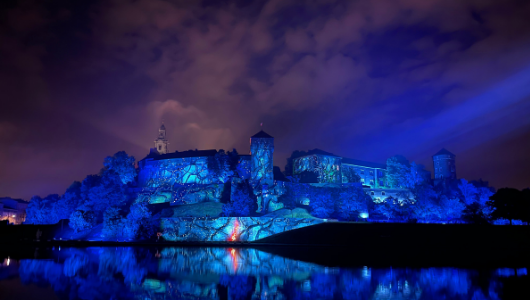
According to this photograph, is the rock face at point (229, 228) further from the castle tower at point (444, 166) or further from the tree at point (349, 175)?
the castle tower at point (444, 166)

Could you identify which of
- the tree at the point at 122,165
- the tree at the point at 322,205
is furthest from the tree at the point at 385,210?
the tree at the point at 122,165

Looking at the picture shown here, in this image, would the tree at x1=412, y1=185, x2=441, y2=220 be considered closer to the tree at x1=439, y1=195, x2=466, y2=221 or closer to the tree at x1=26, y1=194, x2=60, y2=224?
the tree at x1=439, y1=195, x2=466, y2=221

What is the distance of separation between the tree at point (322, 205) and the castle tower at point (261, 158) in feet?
26.8

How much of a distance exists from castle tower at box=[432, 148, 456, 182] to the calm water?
60.8 meters

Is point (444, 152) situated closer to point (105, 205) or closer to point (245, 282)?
point (105, 205)

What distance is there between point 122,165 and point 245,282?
190ft

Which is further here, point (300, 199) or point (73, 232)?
point (300, 199)

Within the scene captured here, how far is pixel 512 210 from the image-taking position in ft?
172

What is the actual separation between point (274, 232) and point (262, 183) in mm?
12989

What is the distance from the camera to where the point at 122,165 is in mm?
69625

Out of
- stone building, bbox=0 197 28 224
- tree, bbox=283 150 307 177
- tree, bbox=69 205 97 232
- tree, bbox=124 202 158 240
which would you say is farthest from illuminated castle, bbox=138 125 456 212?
stone building, bbox=0 197 28 224

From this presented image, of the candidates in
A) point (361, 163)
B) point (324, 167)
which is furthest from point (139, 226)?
point (361, 163)

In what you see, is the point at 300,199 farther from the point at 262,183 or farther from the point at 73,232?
the point at 73,232

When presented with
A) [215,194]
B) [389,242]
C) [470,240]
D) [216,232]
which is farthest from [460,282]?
[215,194]
